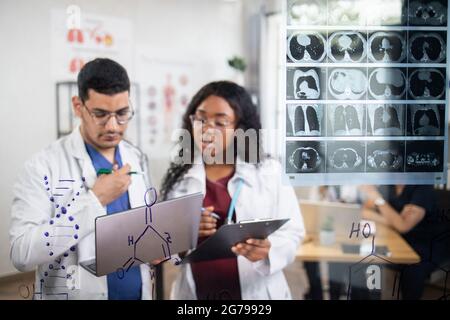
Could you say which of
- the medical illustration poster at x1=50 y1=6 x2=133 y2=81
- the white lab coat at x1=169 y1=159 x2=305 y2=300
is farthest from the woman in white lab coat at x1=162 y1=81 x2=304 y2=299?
the medical illustration poster at x1=50 y1=6 x2=133 y2=81

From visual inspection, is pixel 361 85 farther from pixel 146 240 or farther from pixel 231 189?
pixel 146 240

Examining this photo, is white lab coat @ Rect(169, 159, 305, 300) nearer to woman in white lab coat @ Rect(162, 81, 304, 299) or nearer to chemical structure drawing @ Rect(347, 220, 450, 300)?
woman in white lab coat @ Rect(162, 81, 304, 299)

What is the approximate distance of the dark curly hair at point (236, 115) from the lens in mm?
1103

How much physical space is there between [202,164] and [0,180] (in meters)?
0.49

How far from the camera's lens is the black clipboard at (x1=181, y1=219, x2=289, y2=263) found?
1030 millimetres

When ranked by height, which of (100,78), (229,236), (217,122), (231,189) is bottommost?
(229,236)

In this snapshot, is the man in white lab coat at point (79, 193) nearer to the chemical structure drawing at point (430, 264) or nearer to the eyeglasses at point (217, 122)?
the eyeglasses at point (217, 122)

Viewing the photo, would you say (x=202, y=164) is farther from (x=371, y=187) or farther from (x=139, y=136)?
(x=371, y=187)

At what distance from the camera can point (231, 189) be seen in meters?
1.14

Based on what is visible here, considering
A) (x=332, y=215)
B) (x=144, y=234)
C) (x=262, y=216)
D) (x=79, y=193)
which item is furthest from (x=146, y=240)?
(x=332, y=215)

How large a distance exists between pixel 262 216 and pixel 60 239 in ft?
1.66

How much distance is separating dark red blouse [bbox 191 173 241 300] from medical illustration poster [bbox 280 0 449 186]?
19 cm

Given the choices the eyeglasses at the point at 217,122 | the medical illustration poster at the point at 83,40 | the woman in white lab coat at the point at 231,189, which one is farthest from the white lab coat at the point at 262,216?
the medical illustration poster at the point at 83,40
